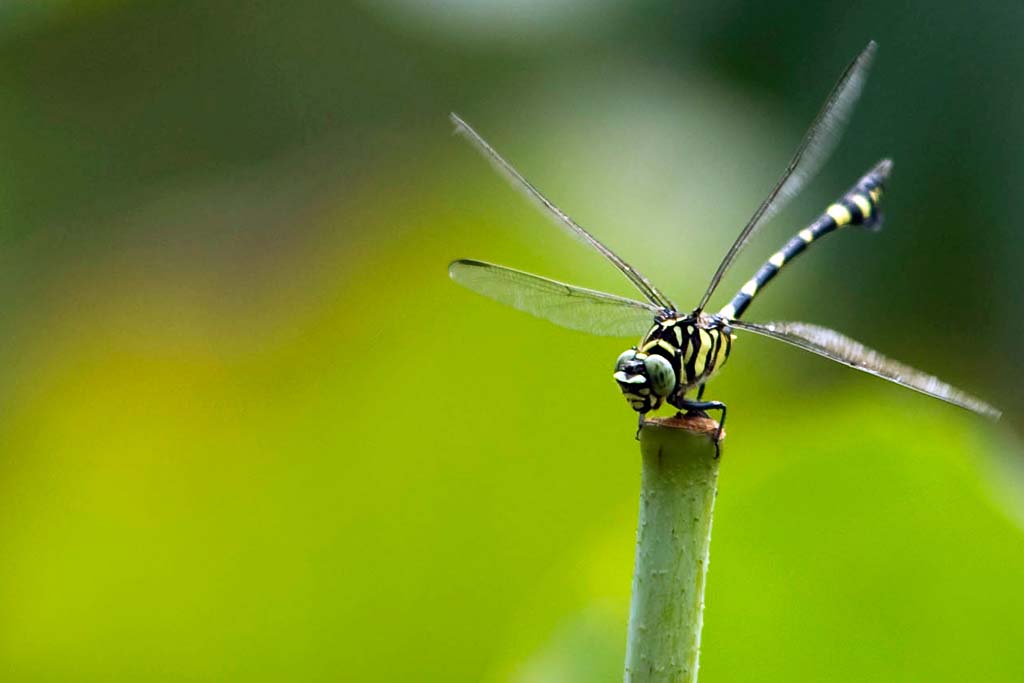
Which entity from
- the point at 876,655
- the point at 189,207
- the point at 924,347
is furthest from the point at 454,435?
the point at 924,347

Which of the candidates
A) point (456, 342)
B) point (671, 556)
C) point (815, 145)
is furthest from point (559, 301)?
point (671, 556)

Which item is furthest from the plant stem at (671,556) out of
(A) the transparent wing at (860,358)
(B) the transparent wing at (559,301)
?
(B) the transparent wing at (559,301)

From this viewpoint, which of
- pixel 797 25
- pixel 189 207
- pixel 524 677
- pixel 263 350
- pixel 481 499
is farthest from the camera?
pixel 797 25

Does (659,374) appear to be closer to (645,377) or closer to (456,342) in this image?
(645,377)

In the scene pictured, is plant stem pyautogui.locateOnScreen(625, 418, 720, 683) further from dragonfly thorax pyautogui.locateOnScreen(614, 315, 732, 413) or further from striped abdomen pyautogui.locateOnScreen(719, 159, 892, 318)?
striped abdomen pyautogui.locateOnScreen(719, 159, 892, 318)

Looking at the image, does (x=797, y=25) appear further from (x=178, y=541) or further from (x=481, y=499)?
(x=178, y=541)

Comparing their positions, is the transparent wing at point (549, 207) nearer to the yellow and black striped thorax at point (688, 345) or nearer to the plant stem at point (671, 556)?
the yellow and black striped thorax at point (688, 345)
